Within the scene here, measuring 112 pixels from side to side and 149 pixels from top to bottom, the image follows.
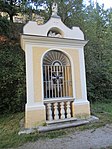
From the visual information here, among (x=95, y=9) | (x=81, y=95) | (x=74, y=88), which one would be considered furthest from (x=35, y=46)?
(x=95, y=9)

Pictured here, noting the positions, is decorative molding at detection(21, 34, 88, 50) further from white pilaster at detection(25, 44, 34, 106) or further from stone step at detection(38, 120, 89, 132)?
stone step at detection(38, 120, 89, 132)

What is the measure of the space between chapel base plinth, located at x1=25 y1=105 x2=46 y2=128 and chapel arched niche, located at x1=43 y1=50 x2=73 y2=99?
561 mm

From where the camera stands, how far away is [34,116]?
17.1 ft

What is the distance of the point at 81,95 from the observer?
237 inches

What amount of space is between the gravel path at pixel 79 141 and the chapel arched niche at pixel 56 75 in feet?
5.51

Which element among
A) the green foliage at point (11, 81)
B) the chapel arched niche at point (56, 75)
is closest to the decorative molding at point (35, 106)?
the chapel arched niche at point (56, 75)

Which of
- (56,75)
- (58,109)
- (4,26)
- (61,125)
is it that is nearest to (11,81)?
(56,75)

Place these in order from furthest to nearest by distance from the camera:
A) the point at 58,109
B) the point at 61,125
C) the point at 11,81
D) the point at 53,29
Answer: the point at 11,81 < the point at 53,29 < the point at 58,109 < the point at 61,125

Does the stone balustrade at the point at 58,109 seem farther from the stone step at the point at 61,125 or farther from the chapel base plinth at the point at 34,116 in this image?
the stone step at the point at 61,125

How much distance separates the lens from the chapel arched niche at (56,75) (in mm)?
5738

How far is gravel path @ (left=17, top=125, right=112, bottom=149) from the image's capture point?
374 cm

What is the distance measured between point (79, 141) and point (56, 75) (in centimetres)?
256

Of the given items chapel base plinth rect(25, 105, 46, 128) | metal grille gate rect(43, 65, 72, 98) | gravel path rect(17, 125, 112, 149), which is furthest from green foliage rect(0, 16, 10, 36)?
gravel path rect(17, 125, 112, 149)

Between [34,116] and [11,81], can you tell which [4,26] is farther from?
[34,116]
